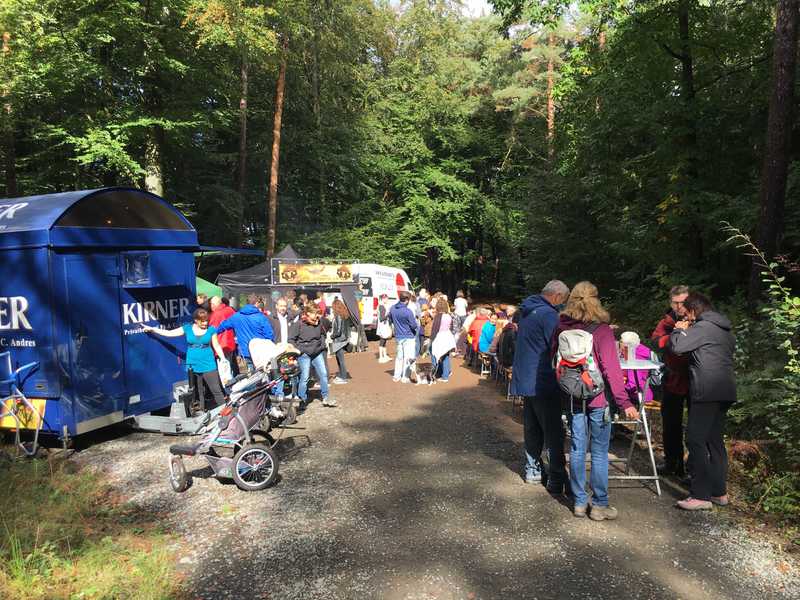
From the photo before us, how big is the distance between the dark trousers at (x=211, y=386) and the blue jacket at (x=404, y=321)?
3.64 metres

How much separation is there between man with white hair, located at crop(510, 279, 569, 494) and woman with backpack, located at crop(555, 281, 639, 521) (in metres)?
0.40

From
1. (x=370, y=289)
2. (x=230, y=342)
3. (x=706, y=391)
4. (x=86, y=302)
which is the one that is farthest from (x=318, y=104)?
(x=706, y=391)

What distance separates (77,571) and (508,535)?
324 centimetres

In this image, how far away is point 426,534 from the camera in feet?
14.4

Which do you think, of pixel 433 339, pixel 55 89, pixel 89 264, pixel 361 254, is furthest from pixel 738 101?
pixel 55 89

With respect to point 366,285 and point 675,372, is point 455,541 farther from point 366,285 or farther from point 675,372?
point 366,285

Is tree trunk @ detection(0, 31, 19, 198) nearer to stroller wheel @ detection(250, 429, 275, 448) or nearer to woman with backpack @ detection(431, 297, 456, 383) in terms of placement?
woman with backpack @ detection(431, 297, 456, 383)

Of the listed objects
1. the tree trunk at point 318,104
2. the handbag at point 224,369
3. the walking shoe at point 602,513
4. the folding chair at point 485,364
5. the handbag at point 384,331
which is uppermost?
the tree trunk at point 318,104

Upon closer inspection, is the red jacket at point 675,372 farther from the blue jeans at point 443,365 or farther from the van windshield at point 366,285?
the van windshield at point 366,285

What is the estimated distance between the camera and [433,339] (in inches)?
422

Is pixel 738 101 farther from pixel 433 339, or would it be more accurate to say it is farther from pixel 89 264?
pixel 89 264

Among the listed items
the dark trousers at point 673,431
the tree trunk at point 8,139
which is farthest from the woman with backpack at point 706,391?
the tree trunk at point 8,139

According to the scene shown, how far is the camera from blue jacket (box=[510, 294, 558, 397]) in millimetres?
4949

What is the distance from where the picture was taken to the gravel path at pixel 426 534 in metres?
3.68
